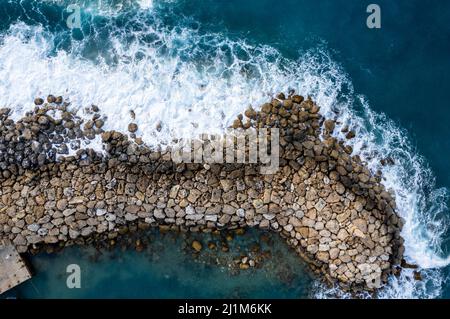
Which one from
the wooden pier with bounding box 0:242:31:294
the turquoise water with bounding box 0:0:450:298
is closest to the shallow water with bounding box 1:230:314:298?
the turquoise water with bounding box 0:0:450:298

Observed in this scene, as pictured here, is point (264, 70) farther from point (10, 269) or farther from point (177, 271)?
point (10, 269)

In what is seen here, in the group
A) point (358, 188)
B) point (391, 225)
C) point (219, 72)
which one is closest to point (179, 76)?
point (219, 72)

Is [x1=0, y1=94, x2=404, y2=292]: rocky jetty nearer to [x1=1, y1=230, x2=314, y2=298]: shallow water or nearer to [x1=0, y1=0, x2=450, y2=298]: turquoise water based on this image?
[x1=1, y1=230, x2=314, y2=298]: shallow water

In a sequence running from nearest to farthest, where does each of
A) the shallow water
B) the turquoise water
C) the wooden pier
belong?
1. the wooden pier
2. the shallow water
3. the turquoise water

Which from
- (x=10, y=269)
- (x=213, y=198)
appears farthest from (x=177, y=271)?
(x=10, y=269)

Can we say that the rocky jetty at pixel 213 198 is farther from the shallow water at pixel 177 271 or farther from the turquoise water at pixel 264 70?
the turquoise water at pixel 264 70

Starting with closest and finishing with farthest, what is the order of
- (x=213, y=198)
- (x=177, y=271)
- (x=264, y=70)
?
(x=213, y=198) → (x=177, y=271) → (x=264, y=70)
